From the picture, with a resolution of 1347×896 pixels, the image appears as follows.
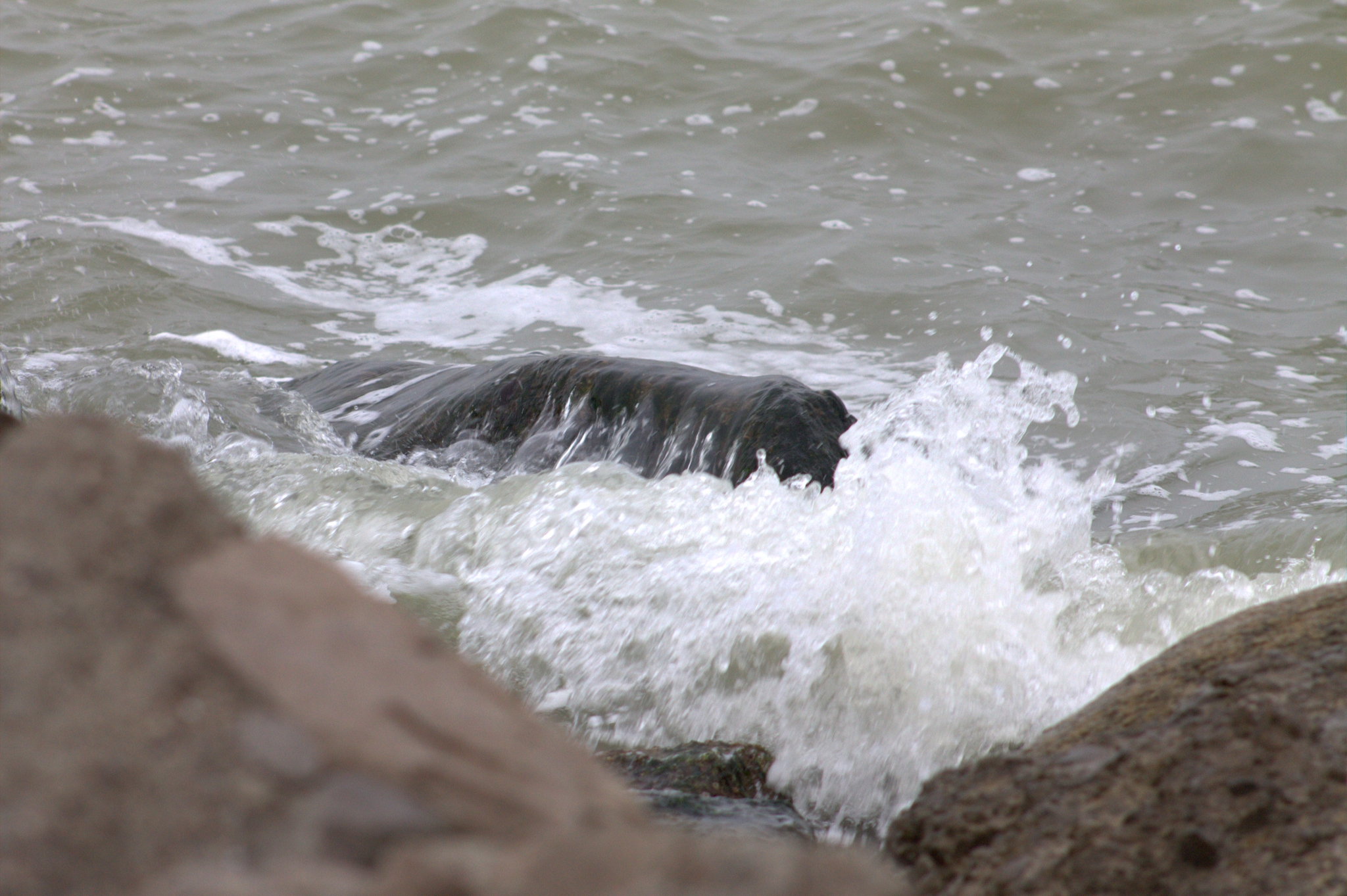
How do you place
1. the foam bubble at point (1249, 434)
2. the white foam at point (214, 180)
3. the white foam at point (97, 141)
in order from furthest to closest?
the white foam at point (97, 141), the white foam at point (214, 180), the foam bubble at point (1249, 434)

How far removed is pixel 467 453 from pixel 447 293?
3.32 meters

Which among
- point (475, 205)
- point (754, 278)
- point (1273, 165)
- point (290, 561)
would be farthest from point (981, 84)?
point (290, 561)

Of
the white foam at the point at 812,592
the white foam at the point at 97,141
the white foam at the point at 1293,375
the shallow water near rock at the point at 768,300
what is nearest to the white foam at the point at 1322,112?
the shallow water near rock at the point at 768,300

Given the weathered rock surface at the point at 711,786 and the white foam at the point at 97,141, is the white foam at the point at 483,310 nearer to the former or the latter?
the white foam at the point at 97,141

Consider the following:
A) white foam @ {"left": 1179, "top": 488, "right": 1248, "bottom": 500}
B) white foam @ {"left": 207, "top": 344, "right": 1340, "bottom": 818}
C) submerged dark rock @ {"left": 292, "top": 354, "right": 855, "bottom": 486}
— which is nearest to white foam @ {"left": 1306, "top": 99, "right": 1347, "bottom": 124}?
white foam @ {"left": 1179, "top": 488, "right": 1248, "bottom": 500}

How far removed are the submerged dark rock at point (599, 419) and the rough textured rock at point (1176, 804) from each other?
1778mm

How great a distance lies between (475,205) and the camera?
323 inches

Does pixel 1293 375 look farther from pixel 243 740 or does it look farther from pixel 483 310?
pixel 243 740

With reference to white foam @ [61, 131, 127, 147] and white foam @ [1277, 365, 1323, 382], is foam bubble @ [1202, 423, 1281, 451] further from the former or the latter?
white foam @ [61, 131, 127, 147]

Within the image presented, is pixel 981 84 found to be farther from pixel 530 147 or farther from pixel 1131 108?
pixel 530 147

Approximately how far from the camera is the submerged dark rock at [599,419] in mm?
3492

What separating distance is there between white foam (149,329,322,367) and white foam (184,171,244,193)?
2.74 m

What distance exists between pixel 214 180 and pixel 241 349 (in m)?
3.19

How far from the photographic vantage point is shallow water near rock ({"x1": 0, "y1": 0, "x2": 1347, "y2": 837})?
2.94 meters
